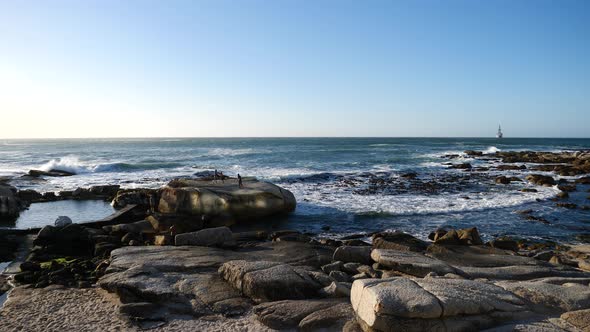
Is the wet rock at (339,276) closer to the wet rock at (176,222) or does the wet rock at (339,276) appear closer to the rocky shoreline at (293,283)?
the rocky shoreline at (293,283)

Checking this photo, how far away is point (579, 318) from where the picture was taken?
656 cm

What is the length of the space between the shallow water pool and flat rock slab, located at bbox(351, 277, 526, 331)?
52.4 ft

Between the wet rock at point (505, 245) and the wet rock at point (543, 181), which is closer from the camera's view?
the wet rock at point (505, 245)

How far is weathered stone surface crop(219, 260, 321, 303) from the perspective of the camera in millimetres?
8180

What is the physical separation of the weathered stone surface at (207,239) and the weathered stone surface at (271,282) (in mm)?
3716

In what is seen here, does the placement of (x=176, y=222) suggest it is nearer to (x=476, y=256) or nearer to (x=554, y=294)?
(x=476, y=256)

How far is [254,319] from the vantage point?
7.44 m

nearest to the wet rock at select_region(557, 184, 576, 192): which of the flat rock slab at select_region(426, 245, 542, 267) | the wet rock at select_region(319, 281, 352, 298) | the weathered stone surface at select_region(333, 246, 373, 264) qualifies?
the flat rock slab at select_region(426, 245, 542, 267)

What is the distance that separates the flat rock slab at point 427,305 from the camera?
20.5ft

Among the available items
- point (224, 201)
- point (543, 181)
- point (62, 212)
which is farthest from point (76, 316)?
point (543, 181)

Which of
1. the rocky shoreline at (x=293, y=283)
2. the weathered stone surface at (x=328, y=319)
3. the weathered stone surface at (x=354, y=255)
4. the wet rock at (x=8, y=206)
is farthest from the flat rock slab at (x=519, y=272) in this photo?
the wet rock at (x=8, y=206)

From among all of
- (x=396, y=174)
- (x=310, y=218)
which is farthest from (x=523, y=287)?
(x=396, y=174)

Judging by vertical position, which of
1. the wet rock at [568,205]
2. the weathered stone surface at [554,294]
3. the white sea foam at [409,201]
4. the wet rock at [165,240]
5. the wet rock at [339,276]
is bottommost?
the white sea foam at [409,201]

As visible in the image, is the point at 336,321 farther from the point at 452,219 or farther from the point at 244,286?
the point at 452,219
